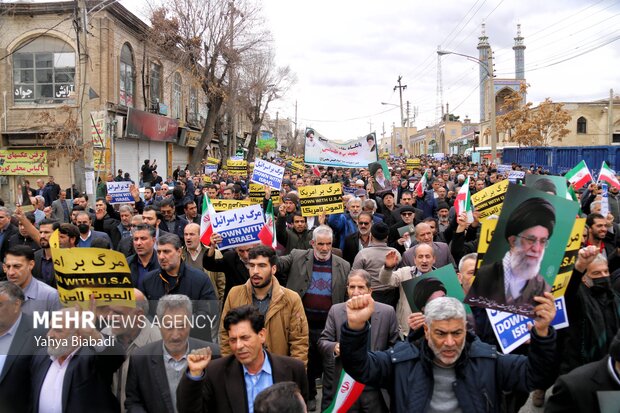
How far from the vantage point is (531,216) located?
324cm

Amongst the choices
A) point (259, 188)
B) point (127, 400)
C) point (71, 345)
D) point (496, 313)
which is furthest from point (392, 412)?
point (259, 188)

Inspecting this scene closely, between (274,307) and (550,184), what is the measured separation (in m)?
2.50

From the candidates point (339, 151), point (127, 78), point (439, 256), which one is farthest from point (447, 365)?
point (127, 78)

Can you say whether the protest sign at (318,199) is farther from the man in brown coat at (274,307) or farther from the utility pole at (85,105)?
the utility pole at (85,105)

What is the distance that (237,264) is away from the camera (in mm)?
6395

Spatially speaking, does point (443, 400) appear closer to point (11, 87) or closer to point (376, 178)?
point (376, 178)

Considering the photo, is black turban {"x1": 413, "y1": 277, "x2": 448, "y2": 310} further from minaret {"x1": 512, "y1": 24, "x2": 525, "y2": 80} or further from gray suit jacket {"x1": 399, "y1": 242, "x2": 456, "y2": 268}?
minaret {"x1": 512, "y1": 24, "x2": 525, "y2": 80}

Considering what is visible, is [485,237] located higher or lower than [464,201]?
lower

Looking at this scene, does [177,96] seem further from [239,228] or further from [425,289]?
[425,289]

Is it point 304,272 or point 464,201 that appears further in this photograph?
point 464,201

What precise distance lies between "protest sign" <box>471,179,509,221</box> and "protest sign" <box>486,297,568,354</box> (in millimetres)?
3783

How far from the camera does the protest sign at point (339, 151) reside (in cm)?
1559

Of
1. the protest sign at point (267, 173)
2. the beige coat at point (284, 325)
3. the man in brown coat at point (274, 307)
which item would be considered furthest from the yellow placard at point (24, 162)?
the beige coat at point (284, 325)

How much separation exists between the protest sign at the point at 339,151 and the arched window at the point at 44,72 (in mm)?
15673
